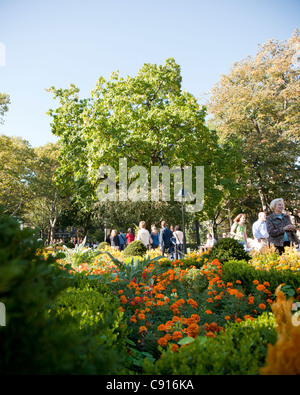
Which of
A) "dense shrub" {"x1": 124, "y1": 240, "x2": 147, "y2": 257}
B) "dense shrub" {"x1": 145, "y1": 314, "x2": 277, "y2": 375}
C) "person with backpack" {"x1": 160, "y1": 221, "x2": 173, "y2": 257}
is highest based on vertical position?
"person with backpack" {"x1": 160, "y1": 221, "x2": 173, "y2": 257}

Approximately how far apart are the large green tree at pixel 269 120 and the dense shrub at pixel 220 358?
20868mm

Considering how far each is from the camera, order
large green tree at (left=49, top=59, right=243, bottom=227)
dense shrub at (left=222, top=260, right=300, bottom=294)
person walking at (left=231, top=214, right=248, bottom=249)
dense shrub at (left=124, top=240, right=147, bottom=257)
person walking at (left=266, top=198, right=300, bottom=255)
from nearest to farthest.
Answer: dense shrub at (left=222, top=260, right=300, bottom=294), person walking at (left=266, top=198, right=300, bottom=255), dense shrub at (left=124, top=240, right=147, bottom=257), person walking at (left=231, top=214, right=248, bottom=249), large green tree at (left=49, top=59, right=243, bottom=227)

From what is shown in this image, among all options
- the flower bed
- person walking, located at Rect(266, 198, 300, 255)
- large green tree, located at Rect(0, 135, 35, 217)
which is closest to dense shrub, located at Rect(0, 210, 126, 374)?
the flower bed

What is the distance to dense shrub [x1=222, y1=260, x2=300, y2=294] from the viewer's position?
425 centimetres

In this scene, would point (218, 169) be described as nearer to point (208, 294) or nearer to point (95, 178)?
point (95, 178)

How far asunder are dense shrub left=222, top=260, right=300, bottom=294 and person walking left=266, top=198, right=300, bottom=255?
236cm

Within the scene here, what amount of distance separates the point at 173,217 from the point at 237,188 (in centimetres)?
Answer: 477

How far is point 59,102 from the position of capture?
1720 cm

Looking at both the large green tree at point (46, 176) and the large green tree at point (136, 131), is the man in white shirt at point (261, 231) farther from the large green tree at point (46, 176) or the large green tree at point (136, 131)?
the large green tree at point (46, 176)

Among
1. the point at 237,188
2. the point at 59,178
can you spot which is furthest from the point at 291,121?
the point at 59,178

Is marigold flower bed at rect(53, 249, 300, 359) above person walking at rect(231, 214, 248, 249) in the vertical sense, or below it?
below

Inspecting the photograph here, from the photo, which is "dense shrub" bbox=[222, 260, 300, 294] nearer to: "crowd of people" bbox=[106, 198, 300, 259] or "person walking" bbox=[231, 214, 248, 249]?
"crowd of people" bbox=[106, 198, 300, 259]

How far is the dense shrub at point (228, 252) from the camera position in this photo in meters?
6.42
